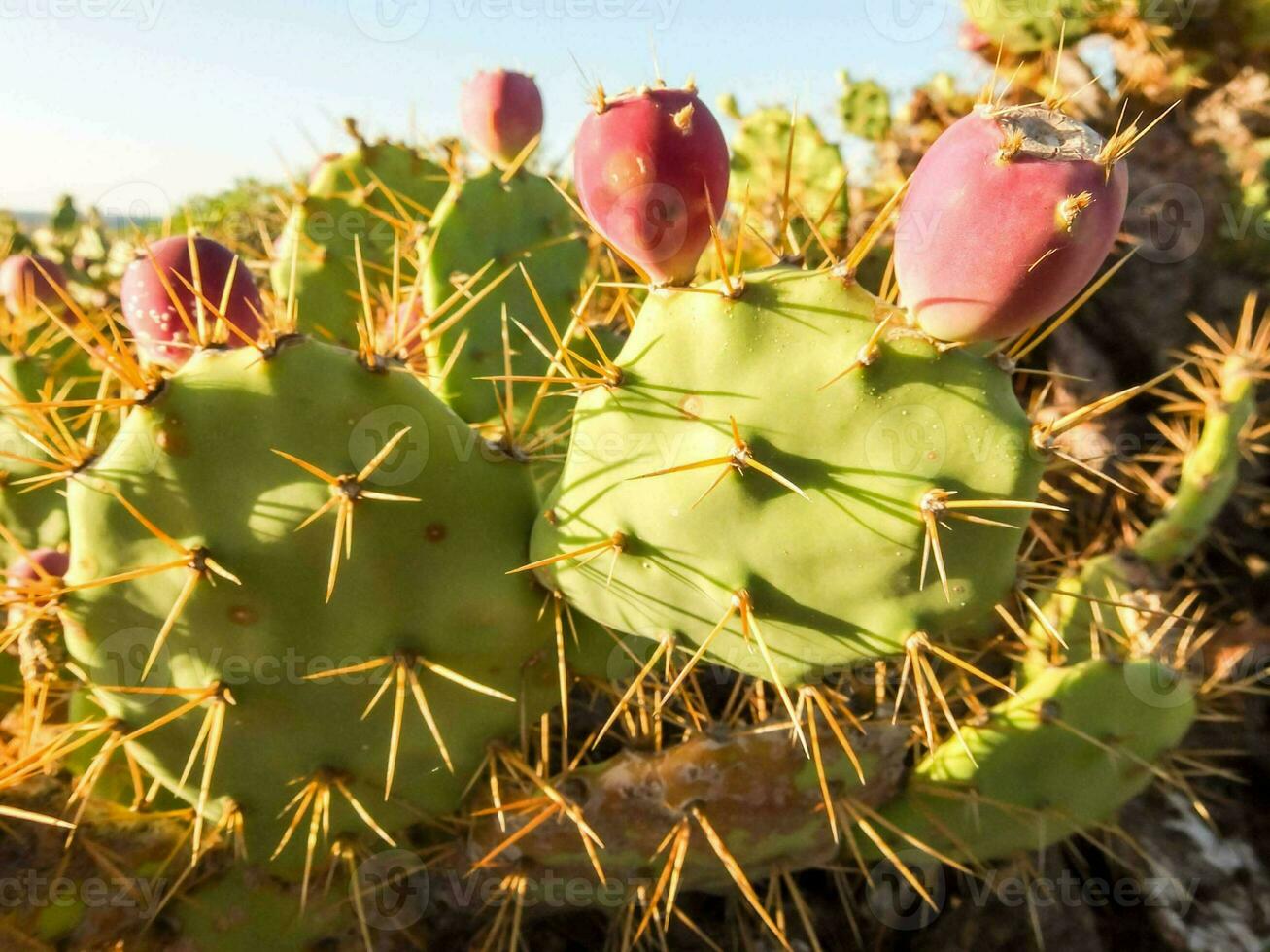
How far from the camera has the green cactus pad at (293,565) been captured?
1153 mm

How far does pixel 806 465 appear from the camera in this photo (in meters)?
1.00

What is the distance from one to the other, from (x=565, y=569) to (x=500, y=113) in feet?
3.66

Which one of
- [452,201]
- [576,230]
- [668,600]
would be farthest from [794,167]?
[668,600]

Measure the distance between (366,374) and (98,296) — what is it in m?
1.87

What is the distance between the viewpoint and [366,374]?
1192 mm

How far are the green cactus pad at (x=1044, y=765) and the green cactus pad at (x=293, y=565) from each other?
31.3 inches

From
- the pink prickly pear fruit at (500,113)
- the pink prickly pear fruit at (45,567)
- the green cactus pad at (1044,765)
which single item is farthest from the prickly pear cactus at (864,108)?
the pink prickly pear fruit at (45,567)

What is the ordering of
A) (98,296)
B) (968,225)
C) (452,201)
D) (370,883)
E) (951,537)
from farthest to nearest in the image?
(98,296) → (452,201) → (370,883) → (951,537) → (968,225)

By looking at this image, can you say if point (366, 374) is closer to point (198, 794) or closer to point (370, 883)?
point (198, 794)

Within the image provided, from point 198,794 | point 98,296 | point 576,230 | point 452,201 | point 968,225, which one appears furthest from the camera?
point 98,296
